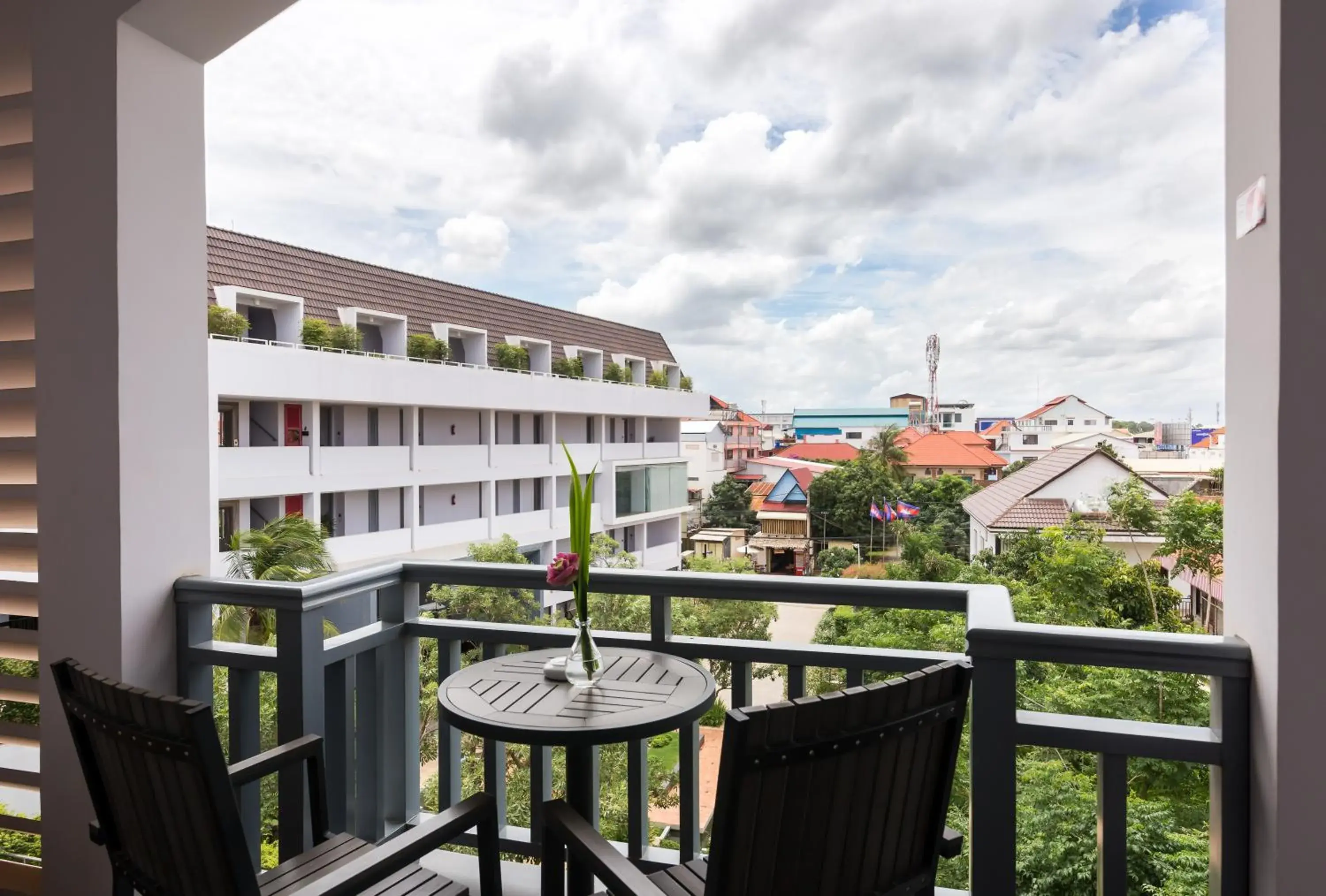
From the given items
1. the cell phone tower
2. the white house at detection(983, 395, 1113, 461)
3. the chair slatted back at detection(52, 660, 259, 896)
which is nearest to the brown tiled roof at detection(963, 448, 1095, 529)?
the white house at detection(983, 395, 1113, 461)

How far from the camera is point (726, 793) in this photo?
111cm

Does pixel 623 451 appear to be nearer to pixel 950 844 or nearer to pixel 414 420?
pixel 414 420

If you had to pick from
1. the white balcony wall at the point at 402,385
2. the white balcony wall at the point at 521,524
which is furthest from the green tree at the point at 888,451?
the white balcony wall at the point at 521,524

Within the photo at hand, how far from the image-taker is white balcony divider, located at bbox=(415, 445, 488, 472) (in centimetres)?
1897

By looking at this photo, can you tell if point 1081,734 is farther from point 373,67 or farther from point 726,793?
point 373,67

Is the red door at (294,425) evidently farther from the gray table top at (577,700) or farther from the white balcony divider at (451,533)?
the gray table top at (577,700)

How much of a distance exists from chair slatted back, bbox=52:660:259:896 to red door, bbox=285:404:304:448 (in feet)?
51.0

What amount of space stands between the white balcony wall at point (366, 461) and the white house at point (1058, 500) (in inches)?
479

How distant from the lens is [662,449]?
2667 cm

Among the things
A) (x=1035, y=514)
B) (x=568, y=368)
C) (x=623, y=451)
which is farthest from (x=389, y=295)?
(x=1035, y=514)

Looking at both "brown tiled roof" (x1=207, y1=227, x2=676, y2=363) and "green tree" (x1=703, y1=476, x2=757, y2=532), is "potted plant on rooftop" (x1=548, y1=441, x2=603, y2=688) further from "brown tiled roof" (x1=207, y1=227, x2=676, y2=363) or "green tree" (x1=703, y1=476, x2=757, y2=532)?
"green tree" (x1=703, y1=476, x2=757, y2=532)

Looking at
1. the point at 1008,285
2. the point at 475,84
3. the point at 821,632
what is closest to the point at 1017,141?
the point at 1008,285

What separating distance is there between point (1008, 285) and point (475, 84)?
18519 mm

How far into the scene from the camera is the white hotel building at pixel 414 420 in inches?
601
